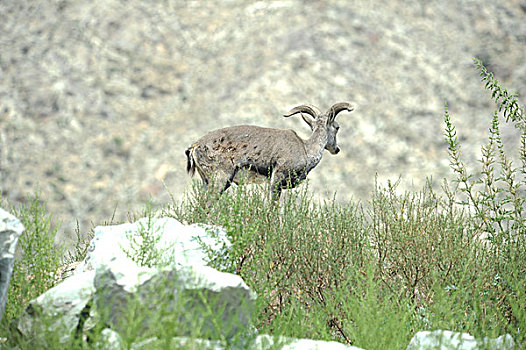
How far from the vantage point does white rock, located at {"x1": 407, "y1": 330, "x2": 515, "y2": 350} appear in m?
2.77

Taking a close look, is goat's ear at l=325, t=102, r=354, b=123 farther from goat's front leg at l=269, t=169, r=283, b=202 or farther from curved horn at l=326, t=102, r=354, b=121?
goat's front leg at l=269, t=169, r=283, b=202

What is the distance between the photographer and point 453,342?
2.98 m

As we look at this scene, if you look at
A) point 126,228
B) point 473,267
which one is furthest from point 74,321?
point 473,267

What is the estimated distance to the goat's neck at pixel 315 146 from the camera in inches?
252

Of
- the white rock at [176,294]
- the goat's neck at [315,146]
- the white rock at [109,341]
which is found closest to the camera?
the white rock at [109,341]

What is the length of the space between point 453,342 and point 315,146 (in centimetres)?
366

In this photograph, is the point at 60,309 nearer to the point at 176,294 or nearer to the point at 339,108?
the point at 176,294

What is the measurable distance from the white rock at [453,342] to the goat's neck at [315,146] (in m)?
3.47

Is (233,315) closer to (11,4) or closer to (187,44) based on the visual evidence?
(187,44)

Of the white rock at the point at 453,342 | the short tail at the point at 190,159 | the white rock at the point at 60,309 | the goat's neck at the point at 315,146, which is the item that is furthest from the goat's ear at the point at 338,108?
the white rock at the point at 60,309

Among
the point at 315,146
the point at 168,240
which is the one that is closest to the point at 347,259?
the point at 168,240

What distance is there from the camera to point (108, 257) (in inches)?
132

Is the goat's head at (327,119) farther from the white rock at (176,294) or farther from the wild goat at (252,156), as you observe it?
the white rock at (176,294)

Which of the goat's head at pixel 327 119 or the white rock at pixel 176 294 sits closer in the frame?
the white rock at pixel 176 294
